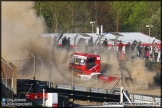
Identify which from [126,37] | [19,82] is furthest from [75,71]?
[126,37]

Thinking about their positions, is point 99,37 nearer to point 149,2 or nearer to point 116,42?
point 116,42

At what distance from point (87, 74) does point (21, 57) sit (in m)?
3.36

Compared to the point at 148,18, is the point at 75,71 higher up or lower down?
lower down

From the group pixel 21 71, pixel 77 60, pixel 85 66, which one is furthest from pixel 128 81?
pixel 21 71

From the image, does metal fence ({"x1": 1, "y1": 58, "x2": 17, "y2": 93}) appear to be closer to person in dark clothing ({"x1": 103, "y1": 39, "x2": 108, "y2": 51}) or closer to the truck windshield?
the truck windshield

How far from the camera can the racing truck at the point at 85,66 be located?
96.4ft

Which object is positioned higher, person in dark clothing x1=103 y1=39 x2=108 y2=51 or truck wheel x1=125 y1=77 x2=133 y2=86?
person in dark clothing x1=103 y1=39 x2=108 y2=51

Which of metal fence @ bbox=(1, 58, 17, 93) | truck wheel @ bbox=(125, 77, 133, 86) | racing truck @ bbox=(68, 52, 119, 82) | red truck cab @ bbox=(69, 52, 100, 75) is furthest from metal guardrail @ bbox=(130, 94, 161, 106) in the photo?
red truck cab @ bbox=(69, 52, 100, 75)

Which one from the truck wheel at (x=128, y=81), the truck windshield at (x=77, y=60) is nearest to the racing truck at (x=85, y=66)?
the truck windshield at (x=77, y=60)

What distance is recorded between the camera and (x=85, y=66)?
99.5 feet

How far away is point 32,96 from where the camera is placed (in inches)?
765

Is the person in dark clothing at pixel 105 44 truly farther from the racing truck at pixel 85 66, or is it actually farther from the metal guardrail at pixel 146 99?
the metal guardrail at pixel 146 99

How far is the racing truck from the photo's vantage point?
29.4m

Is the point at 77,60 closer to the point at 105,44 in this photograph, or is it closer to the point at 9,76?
the point at 105,44
